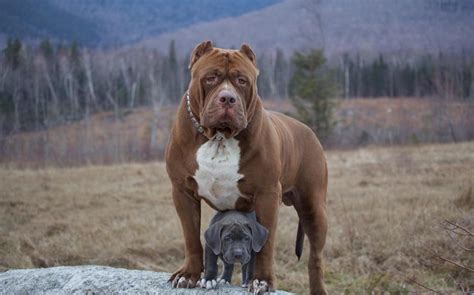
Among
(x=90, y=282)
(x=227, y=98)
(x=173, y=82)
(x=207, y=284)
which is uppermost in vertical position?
(x=227, y=98)

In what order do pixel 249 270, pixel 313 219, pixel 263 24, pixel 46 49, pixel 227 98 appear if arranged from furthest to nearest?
pixel 263 24 → pixel 46 49 → pixel 313 219 → pixel 249 270 → pixel 227 98

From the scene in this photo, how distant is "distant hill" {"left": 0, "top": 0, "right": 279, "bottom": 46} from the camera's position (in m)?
31.5

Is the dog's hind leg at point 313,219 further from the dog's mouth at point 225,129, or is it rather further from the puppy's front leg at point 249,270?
the dog's mouth at point 225,129

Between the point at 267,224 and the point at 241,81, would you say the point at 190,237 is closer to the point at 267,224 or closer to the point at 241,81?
the point at 267,224

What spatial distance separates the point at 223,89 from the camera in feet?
12.9

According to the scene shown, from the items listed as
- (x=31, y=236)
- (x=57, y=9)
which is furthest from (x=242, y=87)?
(x=57, y=9)

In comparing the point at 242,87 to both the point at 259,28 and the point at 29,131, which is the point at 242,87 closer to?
the point at 29,131

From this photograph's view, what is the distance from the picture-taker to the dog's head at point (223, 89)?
12.8ft

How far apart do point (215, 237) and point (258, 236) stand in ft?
1.13

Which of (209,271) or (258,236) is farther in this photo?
(209,271)

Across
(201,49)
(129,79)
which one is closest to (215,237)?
(201,49)

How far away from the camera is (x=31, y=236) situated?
36.1 ft

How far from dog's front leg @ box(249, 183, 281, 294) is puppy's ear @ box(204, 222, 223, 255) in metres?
0.30

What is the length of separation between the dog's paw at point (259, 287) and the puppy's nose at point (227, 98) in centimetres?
130
